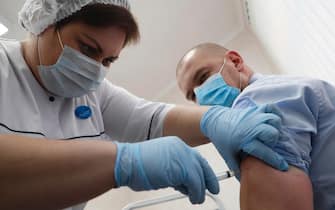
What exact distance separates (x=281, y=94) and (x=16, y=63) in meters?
0.87

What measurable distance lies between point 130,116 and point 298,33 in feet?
4.34

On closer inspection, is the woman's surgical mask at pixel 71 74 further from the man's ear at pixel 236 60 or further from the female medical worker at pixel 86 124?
the man's ear at pixel 236 60

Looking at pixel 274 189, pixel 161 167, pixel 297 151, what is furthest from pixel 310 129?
pixel 161 167

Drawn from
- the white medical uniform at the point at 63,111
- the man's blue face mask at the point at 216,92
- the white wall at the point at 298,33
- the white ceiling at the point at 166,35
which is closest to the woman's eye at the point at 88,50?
the white medical uniform at the point at 63,111

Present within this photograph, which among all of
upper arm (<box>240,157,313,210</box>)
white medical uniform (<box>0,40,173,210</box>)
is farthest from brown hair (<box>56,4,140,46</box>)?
upper arm (<box>240,157,313,210</box>)

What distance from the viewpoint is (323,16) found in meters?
1.72

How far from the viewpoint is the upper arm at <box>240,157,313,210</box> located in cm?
78

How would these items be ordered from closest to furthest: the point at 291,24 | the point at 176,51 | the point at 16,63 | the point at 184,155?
the point at 184,155, the point at 16,63, the point at 291,24, the point at 176,51

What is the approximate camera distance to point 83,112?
4.34 feet

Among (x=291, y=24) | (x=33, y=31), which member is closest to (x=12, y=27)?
(x=33, y=31)

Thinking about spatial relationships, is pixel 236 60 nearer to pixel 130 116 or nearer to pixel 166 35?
pixel 130 116

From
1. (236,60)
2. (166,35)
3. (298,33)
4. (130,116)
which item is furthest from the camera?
(166,35)

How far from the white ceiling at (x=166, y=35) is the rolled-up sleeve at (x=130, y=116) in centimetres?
142

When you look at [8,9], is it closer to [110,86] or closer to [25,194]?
[110,86]
